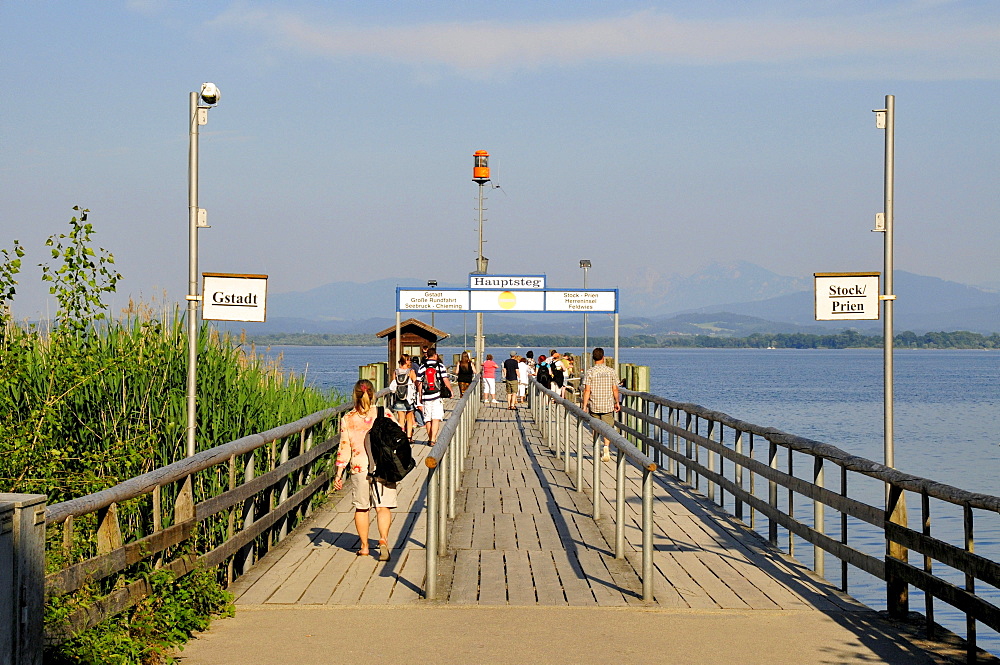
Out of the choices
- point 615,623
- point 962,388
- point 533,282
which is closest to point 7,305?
point 615,623

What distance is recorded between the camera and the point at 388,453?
9.90m

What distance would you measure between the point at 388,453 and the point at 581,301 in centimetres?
2262

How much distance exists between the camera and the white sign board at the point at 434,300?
31359 millimetres

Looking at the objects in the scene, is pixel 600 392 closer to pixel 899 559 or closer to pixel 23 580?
pixel 899 559

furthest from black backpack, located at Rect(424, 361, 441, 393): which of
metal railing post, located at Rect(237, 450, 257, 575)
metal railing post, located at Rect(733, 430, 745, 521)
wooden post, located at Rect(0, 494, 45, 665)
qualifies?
wooden post, located at Rect(0, 494, 45, 665)

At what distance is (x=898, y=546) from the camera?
7.61 m

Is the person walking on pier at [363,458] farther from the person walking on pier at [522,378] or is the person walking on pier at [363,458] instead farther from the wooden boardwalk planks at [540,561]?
the person walking on pier at [522,378]

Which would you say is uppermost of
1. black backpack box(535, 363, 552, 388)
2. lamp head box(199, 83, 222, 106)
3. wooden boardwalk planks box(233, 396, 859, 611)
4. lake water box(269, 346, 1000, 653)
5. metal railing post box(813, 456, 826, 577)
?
lamp head box(199, 83, 222, 106)

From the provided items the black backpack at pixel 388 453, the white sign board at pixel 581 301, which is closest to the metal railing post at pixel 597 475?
the black backpack at pixel 388 453

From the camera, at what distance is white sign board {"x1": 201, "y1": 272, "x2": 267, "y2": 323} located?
1041 cm

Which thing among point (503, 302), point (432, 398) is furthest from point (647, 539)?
point (503, 302)

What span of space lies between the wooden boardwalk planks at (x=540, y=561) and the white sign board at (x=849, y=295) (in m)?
2.18

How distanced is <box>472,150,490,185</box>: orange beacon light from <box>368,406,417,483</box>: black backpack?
4370 cm

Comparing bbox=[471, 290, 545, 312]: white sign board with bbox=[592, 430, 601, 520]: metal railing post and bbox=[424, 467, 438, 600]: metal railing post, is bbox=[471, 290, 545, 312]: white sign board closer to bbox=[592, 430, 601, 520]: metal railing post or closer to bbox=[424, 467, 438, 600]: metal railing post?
bbox=[592, 430, 601, 520]: metal railing post
